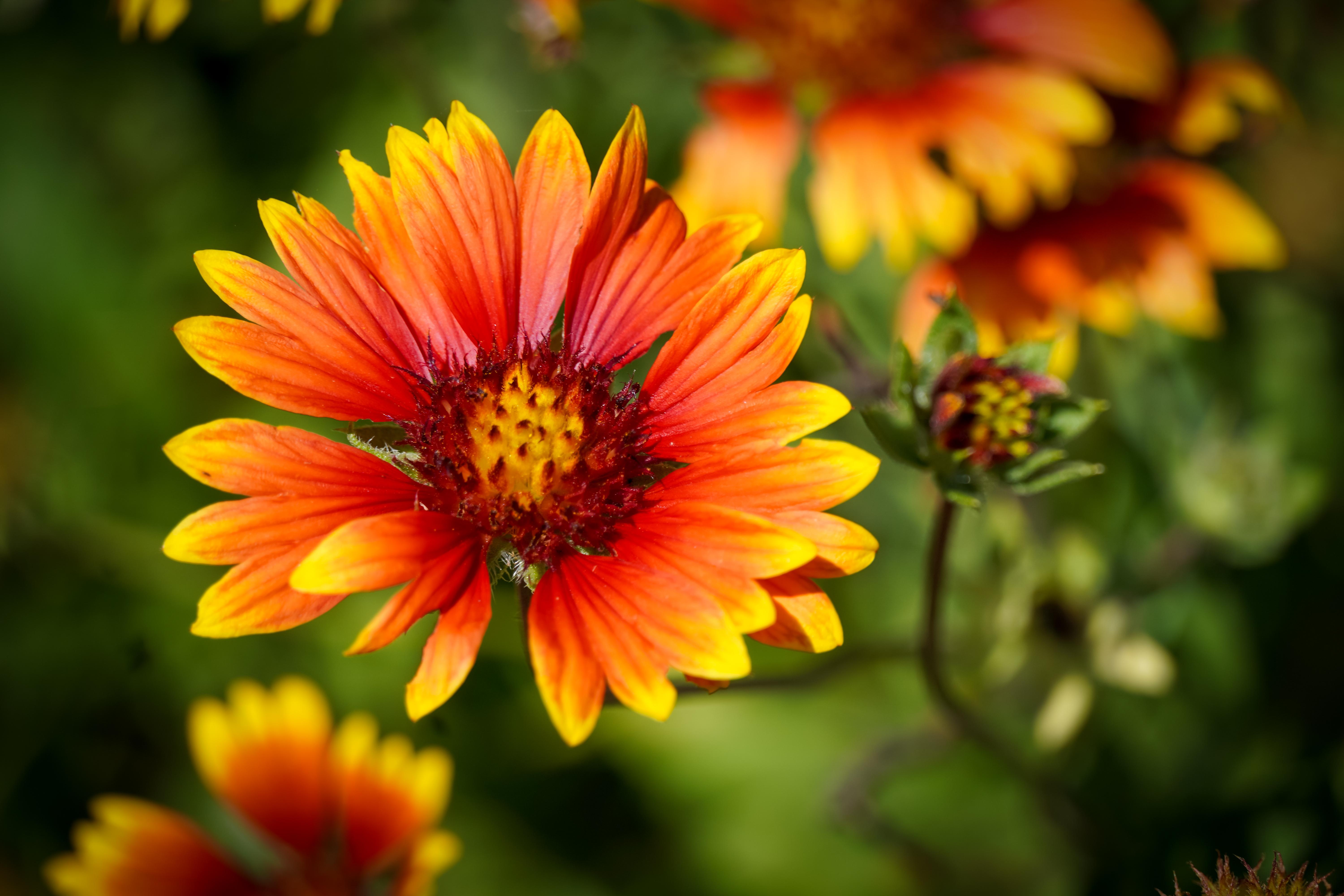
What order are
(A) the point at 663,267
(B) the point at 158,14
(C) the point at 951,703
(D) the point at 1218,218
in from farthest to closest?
(D) the point at 1218,218 → (C) the point at 951,703 → (B) the point at 158,14 → (A) the point at 663,267

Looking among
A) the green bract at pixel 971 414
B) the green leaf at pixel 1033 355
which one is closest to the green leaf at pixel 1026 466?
the green bract at pixel 971 414

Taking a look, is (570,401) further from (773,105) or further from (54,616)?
(54,616)

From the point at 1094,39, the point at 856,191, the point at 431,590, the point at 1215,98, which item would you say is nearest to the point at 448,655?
the point at 431,590

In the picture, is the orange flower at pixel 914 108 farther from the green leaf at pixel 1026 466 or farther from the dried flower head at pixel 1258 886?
the dried flower head at pixel 1258 886

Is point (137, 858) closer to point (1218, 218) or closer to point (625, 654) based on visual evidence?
point (625, 654)

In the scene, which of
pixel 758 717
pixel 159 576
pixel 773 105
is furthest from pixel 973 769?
pixel 159 576

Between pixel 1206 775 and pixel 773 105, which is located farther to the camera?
pixel 1206 775

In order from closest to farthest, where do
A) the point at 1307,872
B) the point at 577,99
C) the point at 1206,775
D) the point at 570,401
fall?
the point at 570,401, the point at 1307,872, the point at 1206,775, the point at 577,99
